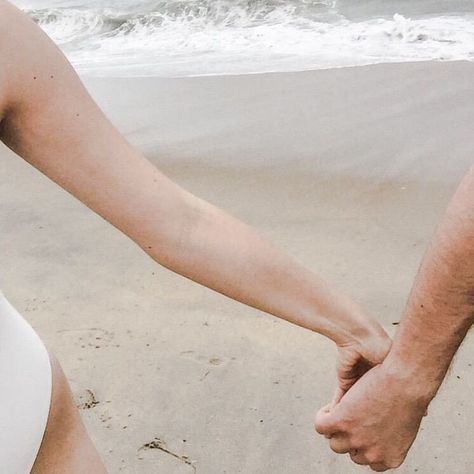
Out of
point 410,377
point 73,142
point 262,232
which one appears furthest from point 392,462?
point 262,232

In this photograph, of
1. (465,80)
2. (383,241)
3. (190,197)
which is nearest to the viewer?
(190,197)

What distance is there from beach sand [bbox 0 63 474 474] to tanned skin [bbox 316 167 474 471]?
1.31 feet

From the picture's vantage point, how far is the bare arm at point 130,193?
4.07 feet

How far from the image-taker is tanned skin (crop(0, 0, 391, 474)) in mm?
1234

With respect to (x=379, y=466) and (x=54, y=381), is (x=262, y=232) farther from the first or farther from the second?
(x=54, y=381)

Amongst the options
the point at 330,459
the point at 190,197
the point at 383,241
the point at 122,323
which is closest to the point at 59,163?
the point at 190,197

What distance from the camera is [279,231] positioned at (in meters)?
4.35

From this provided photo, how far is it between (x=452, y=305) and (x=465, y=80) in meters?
5.51

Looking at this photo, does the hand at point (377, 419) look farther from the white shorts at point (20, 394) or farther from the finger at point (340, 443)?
the white shorts at point (20, 394)

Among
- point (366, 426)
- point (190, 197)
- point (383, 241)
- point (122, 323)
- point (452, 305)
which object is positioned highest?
point (190, 197)

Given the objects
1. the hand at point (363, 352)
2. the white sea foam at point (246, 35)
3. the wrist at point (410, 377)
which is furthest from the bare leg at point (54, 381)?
the white sea foam at point (246, 35)

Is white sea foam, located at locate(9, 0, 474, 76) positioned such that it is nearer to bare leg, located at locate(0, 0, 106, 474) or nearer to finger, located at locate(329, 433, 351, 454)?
finger, located at locate(329, 433, 351, 454)

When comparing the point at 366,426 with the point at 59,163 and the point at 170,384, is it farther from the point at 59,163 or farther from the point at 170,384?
the point at 59,163

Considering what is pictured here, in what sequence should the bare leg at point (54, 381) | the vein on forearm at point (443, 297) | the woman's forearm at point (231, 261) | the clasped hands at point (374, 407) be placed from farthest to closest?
the clasped hands at point (374, 407) < the vein on forearm at point (443, 297) < the woman's forearm at point (231, 261) < the bare leg at point (54, 381)
